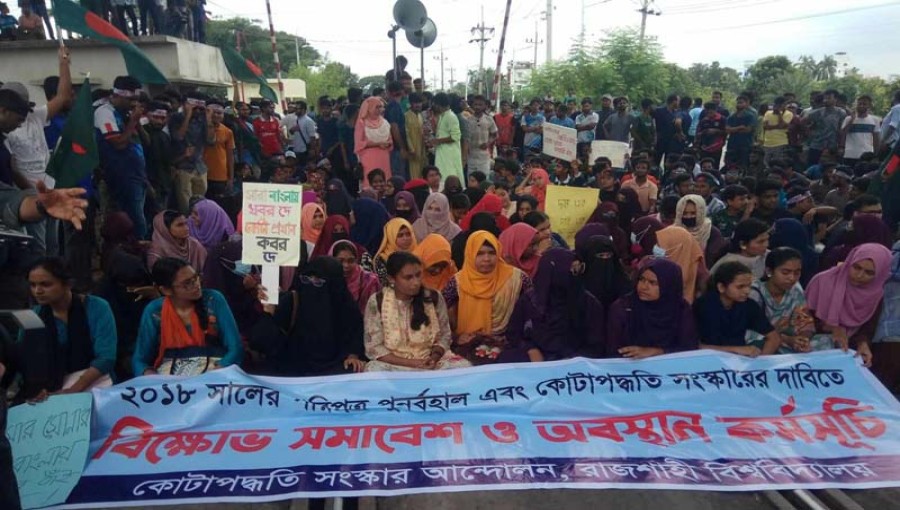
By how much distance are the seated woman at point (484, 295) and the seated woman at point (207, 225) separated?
2456 mm

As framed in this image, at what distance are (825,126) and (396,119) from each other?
24.6ft

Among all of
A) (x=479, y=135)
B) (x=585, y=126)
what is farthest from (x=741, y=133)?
(x=479, y=135)

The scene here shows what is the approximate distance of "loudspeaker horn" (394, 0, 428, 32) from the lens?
9188 mm

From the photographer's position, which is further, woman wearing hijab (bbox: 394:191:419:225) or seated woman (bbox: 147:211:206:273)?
woman wearing hijab (bbox: 394:191:419:225)

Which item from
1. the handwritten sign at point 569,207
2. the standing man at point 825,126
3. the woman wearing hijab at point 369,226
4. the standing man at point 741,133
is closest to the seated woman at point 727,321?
the handwritten sign at point 569,207

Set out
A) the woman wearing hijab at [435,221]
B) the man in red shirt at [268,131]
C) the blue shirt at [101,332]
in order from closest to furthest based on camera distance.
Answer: the blue shirt at [101,332] → the woman wearing hijab at [435,221] → the man in red shirt at [268,131]

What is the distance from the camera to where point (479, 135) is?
10.2 metres

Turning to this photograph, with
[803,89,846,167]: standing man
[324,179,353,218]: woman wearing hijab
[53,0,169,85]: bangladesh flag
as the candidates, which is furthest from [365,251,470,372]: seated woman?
[803,89,846,167]: standing man

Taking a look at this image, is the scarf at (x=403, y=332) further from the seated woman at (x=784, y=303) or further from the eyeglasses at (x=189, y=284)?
the seated woman at (x=784, y=303)

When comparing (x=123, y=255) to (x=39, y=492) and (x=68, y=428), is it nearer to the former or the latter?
(x=68, y=428)

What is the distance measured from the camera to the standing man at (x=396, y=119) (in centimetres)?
918

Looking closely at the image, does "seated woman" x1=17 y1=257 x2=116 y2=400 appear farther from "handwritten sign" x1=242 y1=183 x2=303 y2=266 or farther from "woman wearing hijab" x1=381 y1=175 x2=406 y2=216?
"woman wearing hijab" x1=381 y1=175 x2=406 y2=216

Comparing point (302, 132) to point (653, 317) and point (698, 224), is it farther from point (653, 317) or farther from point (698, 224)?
point (653, 317)

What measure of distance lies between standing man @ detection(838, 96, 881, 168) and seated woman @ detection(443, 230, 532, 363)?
346 inches
